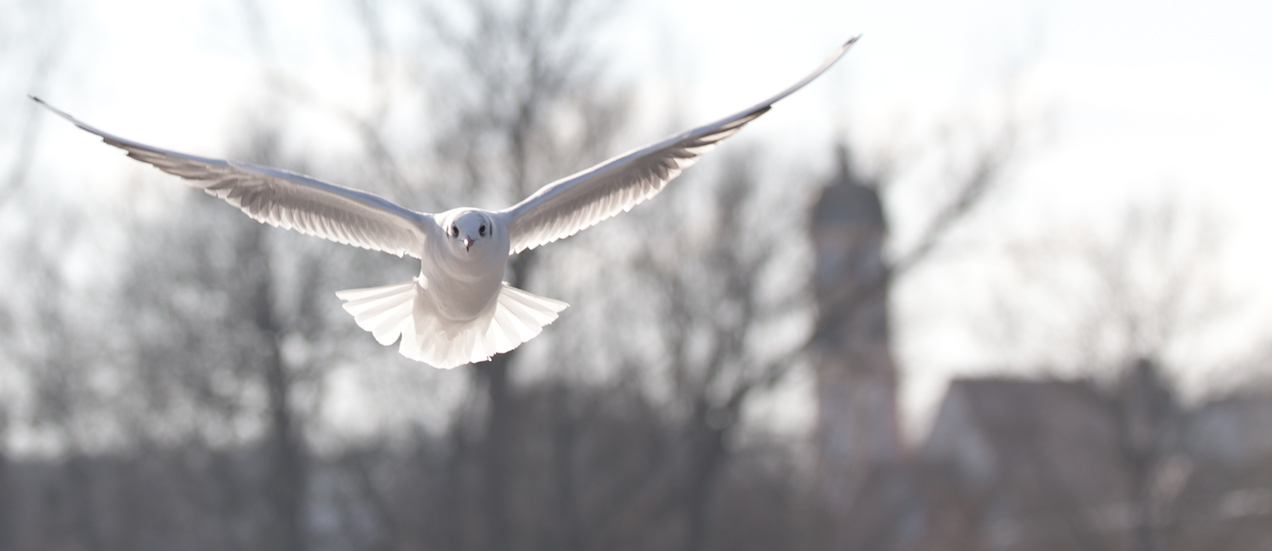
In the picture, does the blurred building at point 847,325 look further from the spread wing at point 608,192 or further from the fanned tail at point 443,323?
the fanned tail at point 443,323

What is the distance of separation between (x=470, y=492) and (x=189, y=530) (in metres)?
8.82

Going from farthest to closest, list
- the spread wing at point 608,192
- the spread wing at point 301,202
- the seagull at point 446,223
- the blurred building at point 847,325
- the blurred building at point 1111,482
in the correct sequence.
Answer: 1. the blurred building at point 1111,482
2. the blurred building at point 847,325
3. the spread wing at point 608,192
4. the spread wing at point 301,202
5. the seagull at point 446,223

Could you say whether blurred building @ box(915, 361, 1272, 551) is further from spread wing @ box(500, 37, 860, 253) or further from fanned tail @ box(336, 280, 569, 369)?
fanned tail @ box(336, 280, 569, 369)

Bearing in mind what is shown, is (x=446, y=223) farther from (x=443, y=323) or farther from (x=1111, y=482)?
(x=1111, y=482)

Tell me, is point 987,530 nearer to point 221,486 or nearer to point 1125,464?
point 1125,464

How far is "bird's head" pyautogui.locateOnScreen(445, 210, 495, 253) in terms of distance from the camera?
494 centimetres

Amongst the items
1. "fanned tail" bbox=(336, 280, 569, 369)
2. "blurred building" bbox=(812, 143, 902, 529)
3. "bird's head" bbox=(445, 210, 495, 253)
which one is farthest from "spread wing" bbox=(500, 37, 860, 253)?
"blurred building" bbox=(812, 143, 902, 529)

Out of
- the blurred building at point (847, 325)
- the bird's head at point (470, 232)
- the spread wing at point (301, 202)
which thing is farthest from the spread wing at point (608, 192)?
the blurred building at point (847, 325)

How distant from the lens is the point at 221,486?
22.2 metres

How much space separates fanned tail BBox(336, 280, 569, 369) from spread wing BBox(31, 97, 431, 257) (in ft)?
0.91

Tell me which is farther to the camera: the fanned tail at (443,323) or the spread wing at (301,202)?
the fanned tail at (443,323)

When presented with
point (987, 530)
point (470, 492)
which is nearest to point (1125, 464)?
point (987, 530)

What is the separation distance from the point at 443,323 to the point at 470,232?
1252 mm

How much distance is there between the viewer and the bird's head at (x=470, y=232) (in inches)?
194
